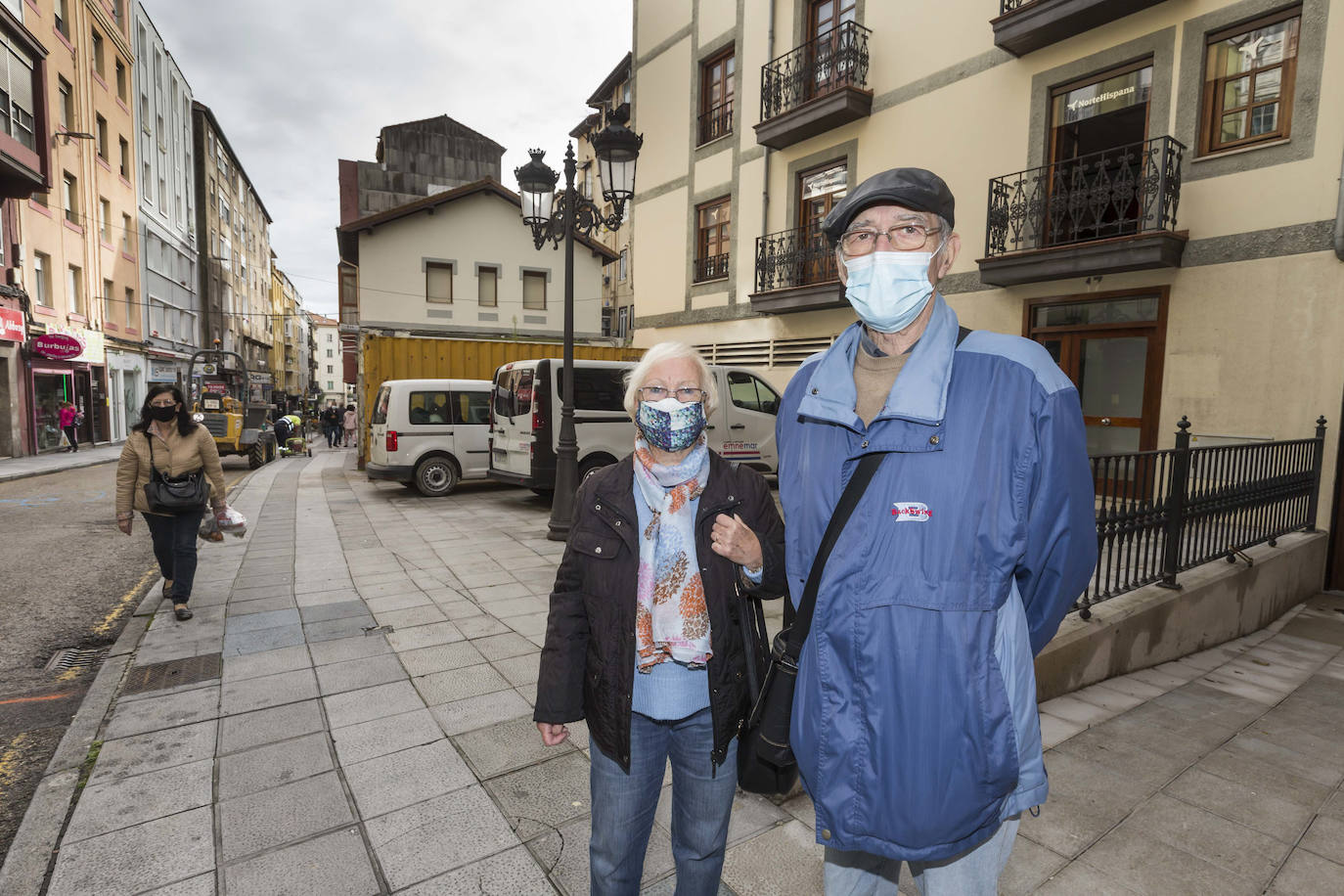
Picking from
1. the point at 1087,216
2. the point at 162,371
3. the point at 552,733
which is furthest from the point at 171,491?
the point at 162,371

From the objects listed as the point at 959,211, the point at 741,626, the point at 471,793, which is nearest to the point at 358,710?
the point at 471,793

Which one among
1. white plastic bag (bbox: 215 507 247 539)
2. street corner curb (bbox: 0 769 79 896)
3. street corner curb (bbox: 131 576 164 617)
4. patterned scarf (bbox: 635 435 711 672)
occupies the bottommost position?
street corner curb (bbox: 131 576 164 617)

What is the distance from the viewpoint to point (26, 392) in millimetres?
19797

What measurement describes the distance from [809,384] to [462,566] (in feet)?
20.0

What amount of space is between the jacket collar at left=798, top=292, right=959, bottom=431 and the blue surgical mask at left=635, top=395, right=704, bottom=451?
1.48 feet

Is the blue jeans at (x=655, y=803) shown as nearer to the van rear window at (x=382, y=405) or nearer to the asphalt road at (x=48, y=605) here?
→ the asphalt road at (x=48, y=605)

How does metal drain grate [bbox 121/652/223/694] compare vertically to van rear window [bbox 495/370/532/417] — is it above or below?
below

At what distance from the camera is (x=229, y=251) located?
46.6 m

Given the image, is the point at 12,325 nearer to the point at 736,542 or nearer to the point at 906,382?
the point at 736,542

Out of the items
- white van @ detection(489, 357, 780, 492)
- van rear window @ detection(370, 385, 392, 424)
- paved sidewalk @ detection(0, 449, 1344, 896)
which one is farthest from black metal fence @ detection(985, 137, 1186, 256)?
van rear window @ detection(370, 385, 392, 424)

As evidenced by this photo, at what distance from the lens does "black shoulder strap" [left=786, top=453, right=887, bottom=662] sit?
4.75 ft

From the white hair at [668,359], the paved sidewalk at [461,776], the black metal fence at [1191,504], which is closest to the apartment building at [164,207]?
the paved sidewalk at [461,776]

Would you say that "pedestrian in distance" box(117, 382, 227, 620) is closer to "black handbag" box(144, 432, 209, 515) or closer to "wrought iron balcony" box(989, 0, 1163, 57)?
"black handbag" box(144, 432, 209, 515)

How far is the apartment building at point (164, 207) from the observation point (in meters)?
30.2
